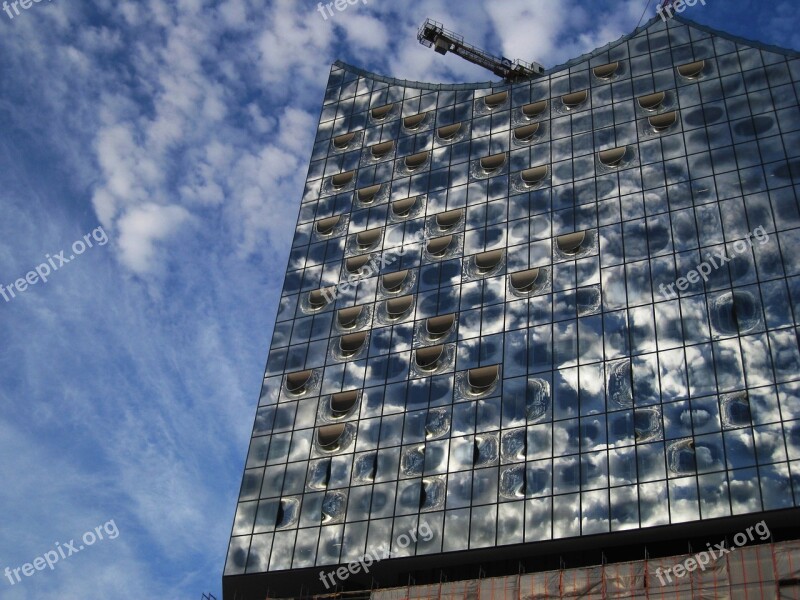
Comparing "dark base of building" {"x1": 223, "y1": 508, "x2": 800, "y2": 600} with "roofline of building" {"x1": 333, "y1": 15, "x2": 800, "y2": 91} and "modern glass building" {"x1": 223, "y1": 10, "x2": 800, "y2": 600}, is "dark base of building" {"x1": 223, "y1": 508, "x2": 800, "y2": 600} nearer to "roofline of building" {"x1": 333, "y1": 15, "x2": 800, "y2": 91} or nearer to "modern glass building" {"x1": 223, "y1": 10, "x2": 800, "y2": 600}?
"modern glass building" {"x1": 223, "y1": 10, "x2": 800, "y2": 600}

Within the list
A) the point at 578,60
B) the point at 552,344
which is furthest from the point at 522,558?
the point at 578,60

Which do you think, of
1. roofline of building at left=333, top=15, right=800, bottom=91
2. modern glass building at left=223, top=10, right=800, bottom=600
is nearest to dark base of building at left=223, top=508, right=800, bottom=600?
modern glass building at left=223, top=10, right=800, bottom=600

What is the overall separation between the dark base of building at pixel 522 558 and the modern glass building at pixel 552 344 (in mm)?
133

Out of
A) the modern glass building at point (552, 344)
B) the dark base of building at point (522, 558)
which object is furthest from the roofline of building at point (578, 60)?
the dark base of building at point (522, 558)

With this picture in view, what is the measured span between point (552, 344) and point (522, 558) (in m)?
11.4

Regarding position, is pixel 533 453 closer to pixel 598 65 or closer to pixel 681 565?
pixel 681 565

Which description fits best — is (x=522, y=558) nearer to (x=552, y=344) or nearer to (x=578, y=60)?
(x=552, y=344)

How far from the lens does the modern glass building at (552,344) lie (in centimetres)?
4797

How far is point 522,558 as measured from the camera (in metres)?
49.8

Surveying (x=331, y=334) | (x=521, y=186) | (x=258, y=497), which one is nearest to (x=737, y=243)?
(x=521, y=186)

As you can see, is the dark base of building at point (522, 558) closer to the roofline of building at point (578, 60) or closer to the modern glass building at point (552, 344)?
the modern glass building at point (552, 344)

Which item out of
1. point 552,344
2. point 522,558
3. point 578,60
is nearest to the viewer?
point 522,558

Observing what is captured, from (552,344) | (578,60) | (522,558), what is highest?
(578,60)

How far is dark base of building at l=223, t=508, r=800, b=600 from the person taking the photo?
45781mm
